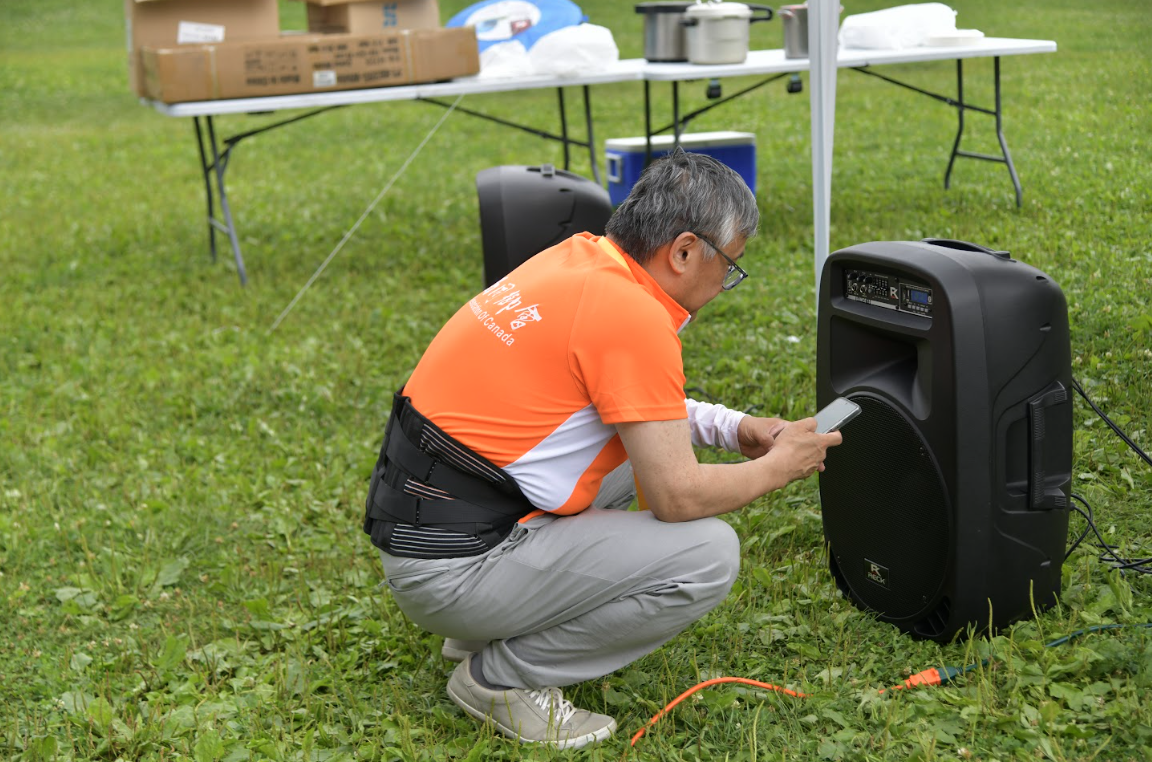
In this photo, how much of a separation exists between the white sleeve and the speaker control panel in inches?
14.2

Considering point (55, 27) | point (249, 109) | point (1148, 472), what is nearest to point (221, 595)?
point (1148, 472)

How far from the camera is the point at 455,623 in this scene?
2.23m

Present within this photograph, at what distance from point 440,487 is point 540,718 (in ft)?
1.65

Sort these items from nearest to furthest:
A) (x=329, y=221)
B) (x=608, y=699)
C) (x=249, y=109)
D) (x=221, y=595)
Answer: (x=608, y=699)
(x=221, y=595)
(x=249, y=109)
(x=329, y=221)

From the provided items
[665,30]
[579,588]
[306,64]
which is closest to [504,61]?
[665,30]

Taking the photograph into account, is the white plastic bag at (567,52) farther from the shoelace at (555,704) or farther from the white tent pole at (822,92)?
the shoelace at (555,704)

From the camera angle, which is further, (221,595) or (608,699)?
(221,595)

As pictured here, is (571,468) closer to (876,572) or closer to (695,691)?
(695,691)

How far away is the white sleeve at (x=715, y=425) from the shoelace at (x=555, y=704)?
0.62 metres

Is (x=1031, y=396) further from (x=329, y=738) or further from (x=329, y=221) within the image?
(x=329, y=221)

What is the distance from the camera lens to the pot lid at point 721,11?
5754 millimetres

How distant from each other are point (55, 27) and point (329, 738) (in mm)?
23446

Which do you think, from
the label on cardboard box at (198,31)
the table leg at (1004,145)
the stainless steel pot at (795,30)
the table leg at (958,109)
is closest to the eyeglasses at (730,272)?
the table leg at (1004,145)

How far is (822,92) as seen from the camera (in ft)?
10.3
